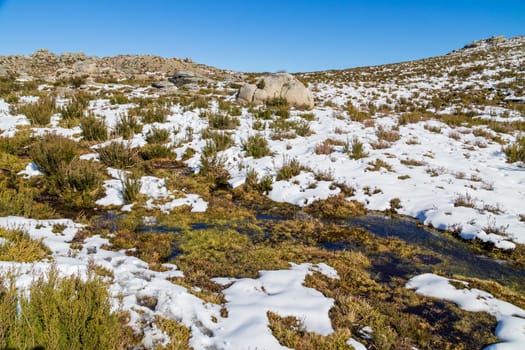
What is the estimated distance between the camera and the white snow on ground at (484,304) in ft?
9.71

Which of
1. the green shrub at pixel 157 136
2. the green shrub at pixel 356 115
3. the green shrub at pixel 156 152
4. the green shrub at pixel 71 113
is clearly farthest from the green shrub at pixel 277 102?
the green shrub at pixel 71 113

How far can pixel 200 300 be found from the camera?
10.6ft

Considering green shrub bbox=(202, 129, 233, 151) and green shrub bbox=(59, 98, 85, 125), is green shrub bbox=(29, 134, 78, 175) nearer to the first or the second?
green shrub bbox=(202, 129, 233, 151)

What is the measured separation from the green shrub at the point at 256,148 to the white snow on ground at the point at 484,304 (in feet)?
19.9

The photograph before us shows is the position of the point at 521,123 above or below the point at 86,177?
above

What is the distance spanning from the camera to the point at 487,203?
20.6 ft

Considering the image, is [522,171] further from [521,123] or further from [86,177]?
[86,177]

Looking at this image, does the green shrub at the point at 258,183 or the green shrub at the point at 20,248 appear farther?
the green shrub at the point at 258,183

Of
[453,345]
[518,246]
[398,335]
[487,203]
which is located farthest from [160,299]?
[487,203]

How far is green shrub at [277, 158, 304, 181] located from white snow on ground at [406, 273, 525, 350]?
14.2 ft

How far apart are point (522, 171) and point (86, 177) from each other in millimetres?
11921

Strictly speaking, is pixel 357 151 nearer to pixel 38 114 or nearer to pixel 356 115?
pixel 356 115

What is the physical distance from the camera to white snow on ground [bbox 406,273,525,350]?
2959mm

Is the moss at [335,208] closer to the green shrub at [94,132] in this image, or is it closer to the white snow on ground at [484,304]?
the white snow on ground at [484,304]
